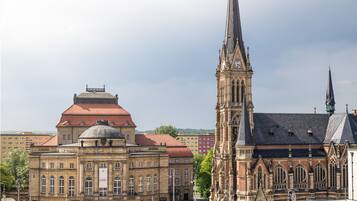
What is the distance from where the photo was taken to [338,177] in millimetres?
98625

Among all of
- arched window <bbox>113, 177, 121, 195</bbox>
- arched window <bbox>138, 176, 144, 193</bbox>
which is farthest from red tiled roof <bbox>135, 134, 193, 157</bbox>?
arched window <bbox>113, 177, 121, 195</bbox>

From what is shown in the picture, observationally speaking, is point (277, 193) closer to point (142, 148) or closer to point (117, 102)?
point (142, 148)

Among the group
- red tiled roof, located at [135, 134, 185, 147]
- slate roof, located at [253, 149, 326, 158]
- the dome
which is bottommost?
slate roof, located at [253, 149, 326, 158]

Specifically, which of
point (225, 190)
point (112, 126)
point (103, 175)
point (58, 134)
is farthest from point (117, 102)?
point (225, 190)

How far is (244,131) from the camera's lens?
94.0 meters

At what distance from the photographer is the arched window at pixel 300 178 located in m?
98.6

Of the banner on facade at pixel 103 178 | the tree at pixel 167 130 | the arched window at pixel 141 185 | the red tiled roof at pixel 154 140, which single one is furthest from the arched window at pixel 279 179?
the tree at pixel 167 130

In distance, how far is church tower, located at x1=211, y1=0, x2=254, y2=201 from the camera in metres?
94.1

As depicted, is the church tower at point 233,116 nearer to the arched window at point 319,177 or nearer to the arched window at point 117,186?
the arched window at point 319,177

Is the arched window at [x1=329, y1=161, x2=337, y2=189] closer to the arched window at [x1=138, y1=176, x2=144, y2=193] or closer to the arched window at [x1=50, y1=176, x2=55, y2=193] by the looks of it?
the arched window at [x1=138, y1=176, x2=144, y2=193]

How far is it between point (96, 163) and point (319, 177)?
41.7 metres

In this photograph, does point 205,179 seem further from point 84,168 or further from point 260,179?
point 84,168

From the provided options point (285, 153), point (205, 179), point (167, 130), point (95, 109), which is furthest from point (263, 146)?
point (167, 130)

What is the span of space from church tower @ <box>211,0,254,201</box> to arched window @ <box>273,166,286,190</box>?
6.89 metres
